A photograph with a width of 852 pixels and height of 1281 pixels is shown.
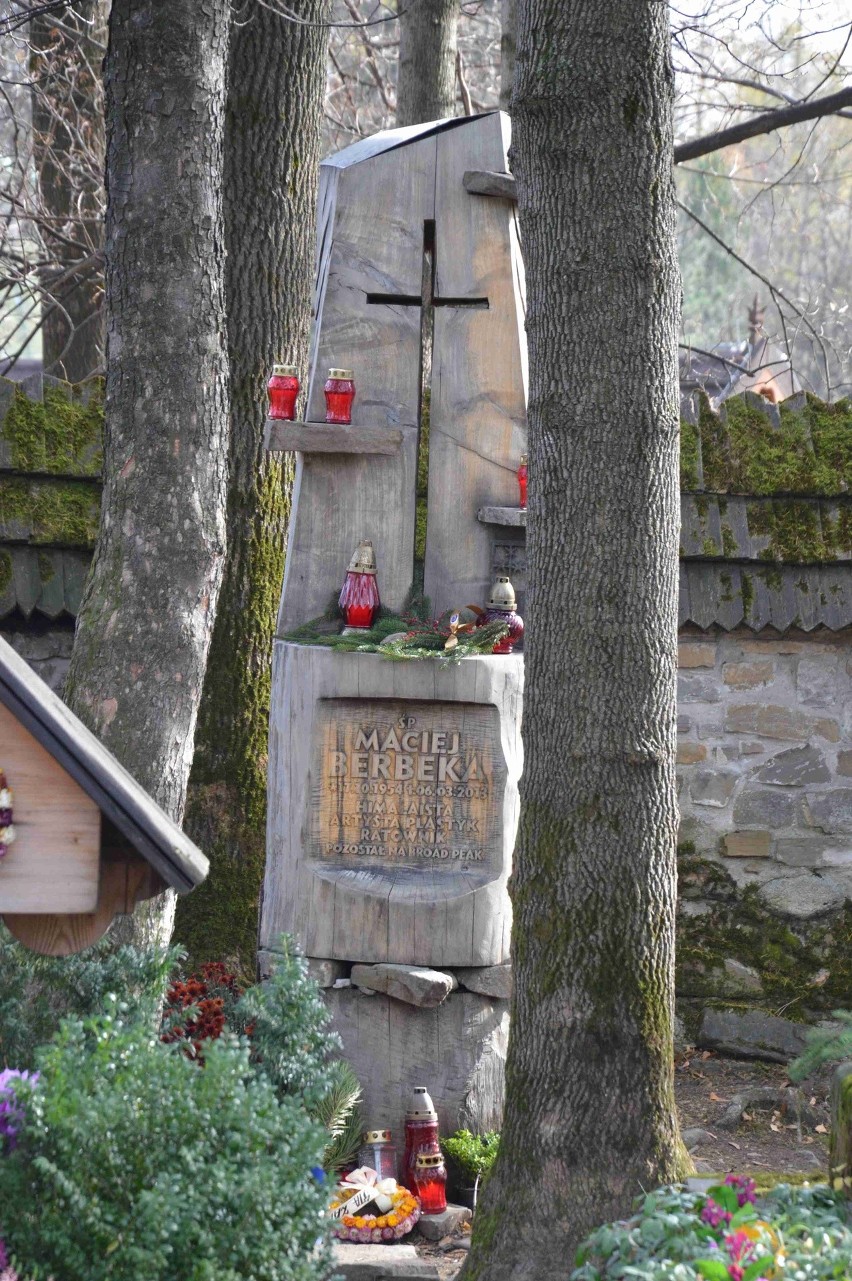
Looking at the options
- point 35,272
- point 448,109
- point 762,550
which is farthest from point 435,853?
point 35,272

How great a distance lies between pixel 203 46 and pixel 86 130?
18.6ft

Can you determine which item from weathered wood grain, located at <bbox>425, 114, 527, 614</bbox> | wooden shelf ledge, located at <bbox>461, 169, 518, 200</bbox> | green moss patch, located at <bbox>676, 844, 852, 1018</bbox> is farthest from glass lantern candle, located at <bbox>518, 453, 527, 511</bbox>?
green moss patch, located at <bbox>676, 844, 852, 1018</bbox>

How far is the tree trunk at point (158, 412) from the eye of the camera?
146 inches

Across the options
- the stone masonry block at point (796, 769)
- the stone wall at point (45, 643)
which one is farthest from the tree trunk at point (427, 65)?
the stone masonry block at point (796, 769)

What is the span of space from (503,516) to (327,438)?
2.08 feet

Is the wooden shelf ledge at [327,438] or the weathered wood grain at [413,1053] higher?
the wooden shelf ledge at [327,438]

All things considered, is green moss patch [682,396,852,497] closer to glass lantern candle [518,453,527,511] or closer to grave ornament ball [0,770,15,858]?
glass lantern candle [518,453,527,511]

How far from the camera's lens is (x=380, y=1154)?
4.27m

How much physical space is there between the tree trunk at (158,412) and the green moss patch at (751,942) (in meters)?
2.70

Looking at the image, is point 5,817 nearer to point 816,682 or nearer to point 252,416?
point 252,416

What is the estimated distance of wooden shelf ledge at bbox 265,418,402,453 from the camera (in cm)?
448

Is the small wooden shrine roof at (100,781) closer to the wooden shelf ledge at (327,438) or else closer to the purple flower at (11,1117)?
the purple flower at (11,1117)

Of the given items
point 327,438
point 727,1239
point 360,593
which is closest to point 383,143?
point 327,438

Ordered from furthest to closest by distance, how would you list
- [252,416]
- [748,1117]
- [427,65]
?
[427,65], [252,416], [748,1117]
